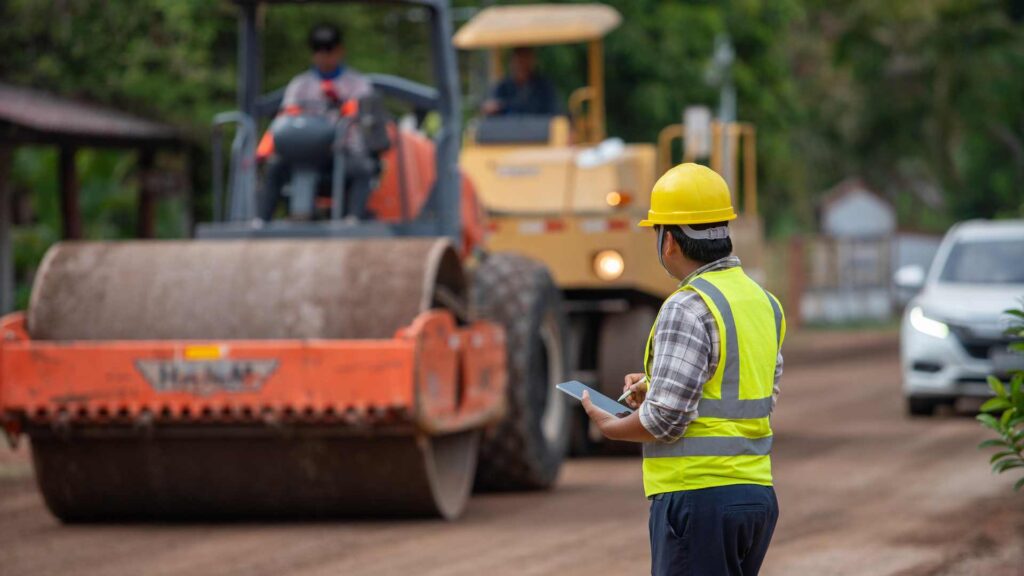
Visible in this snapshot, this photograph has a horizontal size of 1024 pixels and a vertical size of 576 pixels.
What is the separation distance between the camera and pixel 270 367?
10.4 meters

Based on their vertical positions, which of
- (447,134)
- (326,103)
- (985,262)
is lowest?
(985,262)

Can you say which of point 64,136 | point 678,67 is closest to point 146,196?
point 64,136

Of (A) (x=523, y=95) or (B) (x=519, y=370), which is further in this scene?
(A) (x=523, y=95)

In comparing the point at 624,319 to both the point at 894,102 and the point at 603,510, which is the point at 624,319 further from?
the point at 894,102

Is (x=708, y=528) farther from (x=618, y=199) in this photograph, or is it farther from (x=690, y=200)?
(x=618, y=199)

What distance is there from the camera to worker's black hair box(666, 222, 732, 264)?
18.2 ft

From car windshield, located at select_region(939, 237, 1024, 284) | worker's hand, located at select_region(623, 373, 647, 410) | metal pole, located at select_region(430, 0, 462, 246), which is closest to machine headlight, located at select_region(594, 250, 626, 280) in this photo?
metal pole, located at select_region(430, 0, 462, 246)

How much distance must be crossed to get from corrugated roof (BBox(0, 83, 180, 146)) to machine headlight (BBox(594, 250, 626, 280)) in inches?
312

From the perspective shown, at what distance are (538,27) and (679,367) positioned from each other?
37.4 feet

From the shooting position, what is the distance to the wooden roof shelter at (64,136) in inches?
845

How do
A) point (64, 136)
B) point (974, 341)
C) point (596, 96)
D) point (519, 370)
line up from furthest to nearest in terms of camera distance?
point (64, 136) → point (974, 341) → point (596, 96) → point (519, 370)

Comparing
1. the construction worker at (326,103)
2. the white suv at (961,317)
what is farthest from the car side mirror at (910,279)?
the construction worker at (326,103)

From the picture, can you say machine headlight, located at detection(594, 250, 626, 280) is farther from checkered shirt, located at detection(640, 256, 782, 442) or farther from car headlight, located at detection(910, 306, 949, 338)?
checkered shirt, located at detection(640, 256, 782, 442)

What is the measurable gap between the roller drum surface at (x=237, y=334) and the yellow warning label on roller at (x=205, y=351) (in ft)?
1.05
